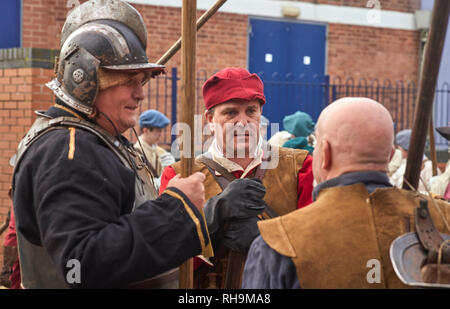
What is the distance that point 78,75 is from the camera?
94.3 inches

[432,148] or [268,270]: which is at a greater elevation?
[432,148]

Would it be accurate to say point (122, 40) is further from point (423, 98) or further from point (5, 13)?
point (5, 13)

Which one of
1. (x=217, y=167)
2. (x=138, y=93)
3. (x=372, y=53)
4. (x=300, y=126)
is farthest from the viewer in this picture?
(x=372, y=53)

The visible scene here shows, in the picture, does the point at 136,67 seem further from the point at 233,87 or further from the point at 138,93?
the point at 233,87

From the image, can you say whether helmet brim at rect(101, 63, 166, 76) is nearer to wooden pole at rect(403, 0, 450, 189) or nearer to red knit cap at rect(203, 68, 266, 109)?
red knit cap at rect(203, 68, 266, 109)

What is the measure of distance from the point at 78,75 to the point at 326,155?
99 cm

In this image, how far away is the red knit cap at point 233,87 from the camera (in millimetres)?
3201

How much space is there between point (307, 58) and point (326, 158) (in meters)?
10.8

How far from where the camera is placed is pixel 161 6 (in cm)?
1124

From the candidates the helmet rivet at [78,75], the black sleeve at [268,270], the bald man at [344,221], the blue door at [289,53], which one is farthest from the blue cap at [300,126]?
the black sleeve at [268,270]

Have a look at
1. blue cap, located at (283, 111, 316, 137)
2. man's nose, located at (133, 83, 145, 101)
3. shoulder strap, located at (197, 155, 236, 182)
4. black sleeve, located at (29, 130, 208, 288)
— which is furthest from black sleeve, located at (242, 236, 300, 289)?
blue cap, located at (283, 111, 316, 137)

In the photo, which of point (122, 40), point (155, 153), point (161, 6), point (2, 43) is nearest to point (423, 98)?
point (122, 40)

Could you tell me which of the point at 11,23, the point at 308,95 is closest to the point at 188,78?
the point at 11,23

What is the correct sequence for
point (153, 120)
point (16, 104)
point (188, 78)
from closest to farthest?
point (188, 78) → point (16, 104) → point (153, 120)
